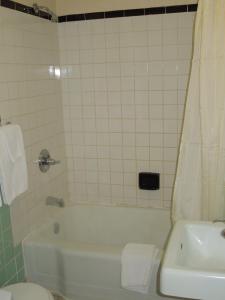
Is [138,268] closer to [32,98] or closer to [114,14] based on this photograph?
[32,98]

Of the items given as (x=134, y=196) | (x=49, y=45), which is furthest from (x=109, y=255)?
(x=49, y=45)

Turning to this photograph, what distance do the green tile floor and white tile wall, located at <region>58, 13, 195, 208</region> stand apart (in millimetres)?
814

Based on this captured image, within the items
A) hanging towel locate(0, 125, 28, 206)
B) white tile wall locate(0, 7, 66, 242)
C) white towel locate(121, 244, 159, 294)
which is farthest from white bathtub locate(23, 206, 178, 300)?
hanging towel locate(0, 125, 28, 206)

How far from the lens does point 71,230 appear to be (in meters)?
2.72

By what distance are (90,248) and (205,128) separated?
97 cm

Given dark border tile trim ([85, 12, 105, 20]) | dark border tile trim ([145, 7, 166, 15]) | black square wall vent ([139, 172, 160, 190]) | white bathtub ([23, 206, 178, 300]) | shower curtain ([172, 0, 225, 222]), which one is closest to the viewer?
shower curtain ([172, 0, 225, 222])

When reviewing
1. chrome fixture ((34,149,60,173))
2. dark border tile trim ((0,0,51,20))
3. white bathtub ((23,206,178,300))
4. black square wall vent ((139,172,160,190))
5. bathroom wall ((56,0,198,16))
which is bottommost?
white bathtub ((23,206,178,300))

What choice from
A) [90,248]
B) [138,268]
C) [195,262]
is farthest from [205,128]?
[90,248]

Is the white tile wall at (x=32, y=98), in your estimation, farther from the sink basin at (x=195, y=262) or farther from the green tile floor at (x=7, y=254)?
the sink basin at (x=195, y=262)

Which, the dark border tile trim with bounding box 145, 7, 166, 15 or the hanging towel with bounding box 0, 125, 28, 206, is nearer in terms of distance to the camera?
the hanging towel with bounding box 0, 125, 28, 206

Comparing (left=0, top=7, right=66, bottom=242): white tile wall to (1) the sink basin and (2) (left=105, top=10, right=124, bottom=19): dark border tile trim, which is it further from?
(1) the sink basin

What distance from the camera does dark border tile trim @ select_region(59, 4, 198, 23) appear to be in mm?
2306

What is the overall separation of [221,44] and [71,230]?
5.76 feet

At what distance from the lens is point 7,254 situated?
81.0 inches
